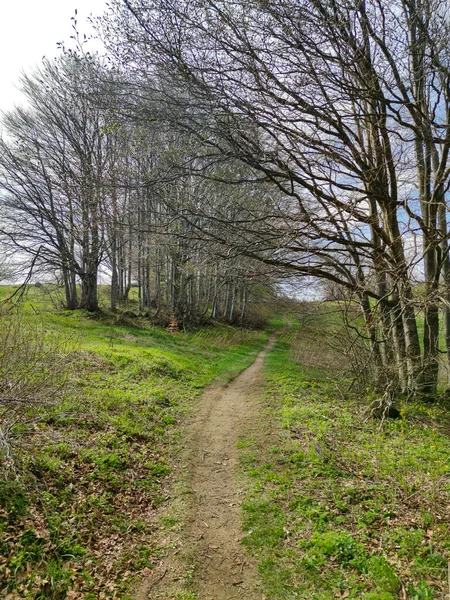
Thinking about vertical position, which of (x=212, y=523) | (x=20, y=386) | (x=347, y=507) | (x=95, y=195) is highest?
(x=95, y=195)

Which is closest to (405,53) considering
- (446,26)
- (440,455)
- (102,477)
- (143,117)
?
(446,26)

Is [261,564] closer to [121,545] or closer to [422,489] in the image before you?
[121,545]

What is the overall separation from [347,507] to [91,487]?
3316 millimetres

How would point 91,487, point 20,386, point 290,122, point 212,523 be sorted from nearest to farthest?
point 212,523 < point 91,487 < point 20,386 < point 290,122

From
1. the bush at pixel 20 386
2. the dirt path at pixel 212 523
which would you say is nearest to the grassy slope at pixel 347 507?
the dirt path at pixel 212 523

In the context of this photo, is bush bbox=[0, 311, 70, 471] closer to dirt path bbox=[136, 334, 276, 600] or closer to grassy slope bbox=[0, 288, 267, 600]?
grassy slope bbox=[0, 288, 267, 600]

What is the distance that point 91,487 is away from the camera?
4793 mm

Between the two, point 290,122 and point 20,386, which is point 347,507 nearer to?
point 20,386

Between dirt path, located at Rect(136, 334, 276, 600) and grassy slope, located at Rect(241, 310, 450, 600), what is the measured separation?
0.70 ft

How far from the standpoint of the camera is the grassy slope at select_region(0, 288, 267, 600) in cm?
352

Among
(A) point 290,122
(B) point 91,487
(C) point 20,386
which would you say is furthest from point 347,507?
(A) point 290,122

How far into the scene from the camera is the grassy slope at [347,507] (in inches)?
134

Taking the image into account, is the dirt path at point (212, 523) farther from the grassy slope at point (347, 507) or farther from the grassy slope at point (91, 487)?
the grassy slope at point (91, 487)

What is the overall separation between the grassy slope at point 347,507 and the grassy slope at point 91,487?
143 cm
